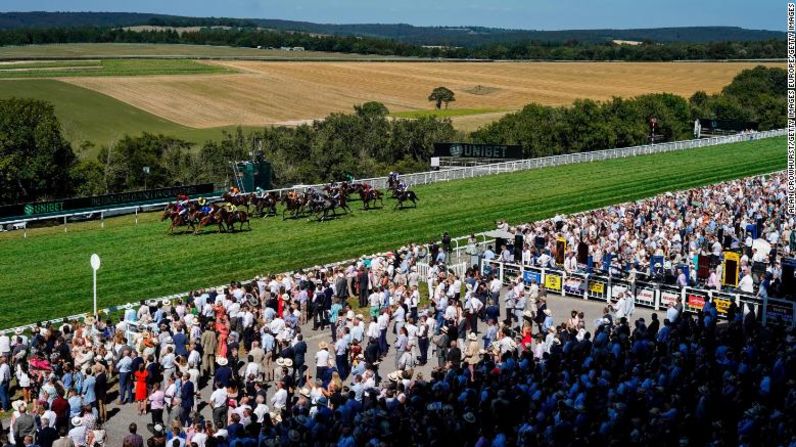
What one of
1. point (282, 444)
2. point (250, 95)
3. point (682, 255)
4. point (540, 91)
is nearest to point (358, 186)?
point (682, 255)

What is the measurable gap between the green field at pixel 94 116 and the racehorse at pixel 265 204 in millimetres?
33554

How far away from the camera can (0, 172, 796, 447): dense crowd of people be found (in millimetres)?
12898

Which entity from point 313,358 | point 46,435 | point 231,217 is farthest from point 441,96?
point 46,435

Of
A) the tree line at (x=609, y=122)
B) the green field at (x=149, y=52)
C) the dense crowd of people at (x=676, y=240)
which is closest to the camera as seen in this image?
the dense crowd of people at (x=676, y=240)

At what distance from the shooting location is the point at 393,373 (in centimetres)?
1605

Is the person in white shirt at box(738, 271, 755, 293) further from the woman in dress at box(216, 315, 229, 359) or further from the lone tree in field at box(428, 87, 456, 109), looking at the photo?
the lone tree in field at box(428, 87, 456, 109)

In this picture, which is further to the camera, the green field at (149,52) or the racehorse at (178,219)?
the green field at (149,52)

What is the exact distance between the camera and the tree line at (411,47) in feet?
490

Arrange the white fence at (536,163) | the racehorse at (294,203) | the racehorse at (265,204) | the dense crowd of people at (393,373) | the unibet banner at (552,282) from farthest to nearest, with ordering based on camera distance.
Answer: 1. the white fence at (536,163)
2. the racehorse at (265,204)
3. the racehorse at (294,203)
4. the unibet banner at (552,282)
5. the dense crowd of people at (393,373)

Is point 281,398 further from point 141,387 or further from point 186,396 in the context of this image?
point 141,387

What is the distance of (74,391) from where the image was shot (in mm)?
15492

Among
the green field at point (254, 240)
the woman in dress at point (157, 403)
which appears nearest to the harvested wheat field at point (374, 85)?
the green field at point (254, 240)

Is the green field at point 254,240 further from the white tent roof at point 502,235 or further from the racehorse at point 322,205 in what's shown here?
the white tent roof at point 502,235

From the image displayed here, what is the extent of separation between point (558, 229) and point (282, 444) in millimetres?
18977
